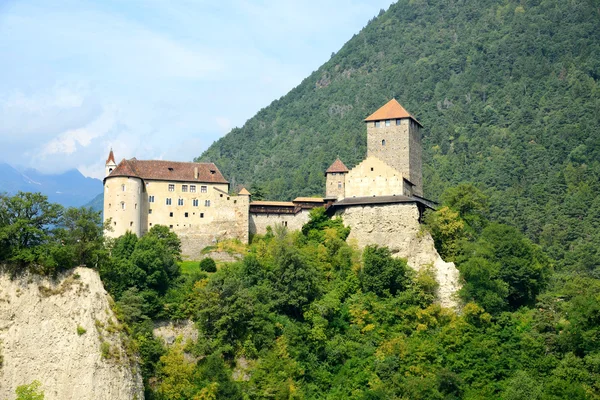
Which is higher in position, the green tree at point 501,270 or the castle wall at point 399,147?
the castle wall at point 399,147

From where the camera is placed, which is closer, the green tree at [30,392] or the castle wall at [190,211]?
the green tree at [30,392]

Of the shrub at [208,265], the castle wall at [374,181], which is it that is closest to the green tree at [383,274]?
the castle wall at [374,181]

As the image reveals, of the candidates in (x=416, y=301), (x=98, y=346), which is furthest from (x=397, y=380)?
(x=98, y=346)

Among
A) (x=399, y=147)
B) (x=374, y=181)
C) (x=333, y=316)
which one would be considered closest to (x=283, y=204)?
(x=374, y=181)

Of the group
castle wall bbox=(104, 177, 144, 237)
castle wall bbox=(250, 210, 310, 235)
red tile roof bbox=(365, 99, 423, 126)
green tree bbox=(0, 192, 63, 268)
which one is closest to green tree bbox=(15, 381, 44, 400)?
green tree bbox=(0, 192, 63, 268)

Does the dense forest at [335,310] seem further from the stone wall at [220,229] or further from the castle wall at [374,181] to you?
the castle wall at [374,181]

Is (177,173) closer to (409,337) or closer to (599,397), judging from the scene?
(409,337)

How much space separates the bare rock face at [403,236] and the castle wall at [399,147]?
24.3 feet

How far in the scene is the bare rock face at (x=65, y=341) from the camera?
52.8 m

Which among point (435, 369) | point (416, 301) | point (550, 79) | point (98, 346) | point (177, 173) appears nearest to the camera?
point (98, 346)

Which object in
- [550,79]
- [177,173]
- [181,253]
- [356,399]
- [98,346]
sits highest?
[550,79]

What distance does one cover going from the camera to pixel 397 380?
5703 cm

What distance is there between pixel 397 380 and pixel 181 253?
73.1 ft

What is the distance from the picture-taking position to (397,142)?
75750 mm
